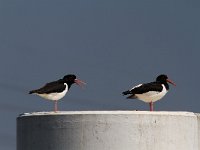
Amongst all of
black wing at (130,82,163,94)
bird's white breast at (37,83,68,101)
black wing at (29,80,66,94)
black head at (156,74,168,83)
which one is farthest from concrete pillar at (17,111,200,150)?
black head at (156,74,168,83)

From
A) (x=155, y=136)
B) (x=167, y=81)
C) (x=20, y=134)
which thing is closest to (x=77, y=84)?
(x=167, y=81)

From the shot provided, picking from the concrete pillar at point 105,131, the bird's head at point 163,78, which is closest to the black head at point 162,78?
the bird's head at point 163,78

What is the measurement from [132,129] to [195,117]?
77.7 inches

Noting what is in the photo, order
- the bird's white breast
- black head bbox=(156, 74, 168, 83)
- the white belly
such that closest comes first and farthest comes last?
the white belly, the bird's white breast, black head bbox=(156, 74, 168, 83)

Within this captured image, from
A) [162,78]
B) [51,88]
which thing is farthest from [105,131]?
[162,78]

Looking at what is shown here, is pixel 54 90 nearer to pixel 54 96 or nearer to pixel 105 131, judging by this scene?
pixel 54 96

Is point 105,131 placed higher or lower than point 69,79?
lower

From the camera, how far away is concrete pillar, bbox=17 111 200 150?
12508mm

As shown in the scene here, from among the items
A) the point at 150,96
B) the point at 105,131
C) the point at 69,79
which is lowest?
the point at 105,131

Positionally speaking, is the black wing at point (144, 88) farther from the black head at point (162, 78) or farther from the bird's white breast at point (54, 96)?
the bird's white breast at point (54, 96)

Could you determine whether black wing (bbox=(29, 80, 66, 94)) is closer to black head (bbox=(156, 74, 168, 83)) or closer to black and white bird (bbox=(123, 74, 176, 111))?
black and white bird (bbox=(123, 74, 176, 111))

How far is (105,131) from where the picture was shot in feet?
41.0

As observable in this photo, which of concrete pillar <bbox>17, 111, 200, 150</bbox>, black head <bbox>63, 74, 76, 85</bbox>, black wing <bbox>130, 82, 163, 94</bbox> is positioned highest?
black head <bbox>63, 74, 76, 85</bbox>

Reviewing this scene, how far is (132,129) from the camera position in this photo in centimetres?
1260
